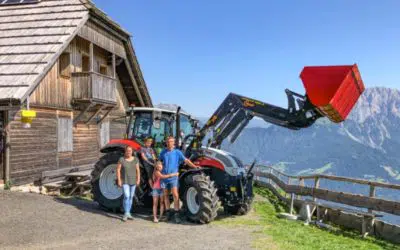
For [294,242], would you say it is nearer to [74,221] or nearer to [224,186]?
[224,186]

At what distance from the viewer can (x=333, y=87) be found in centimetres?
878

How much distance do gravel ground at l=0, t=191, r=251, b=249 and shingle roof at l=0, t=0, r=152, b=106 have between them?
4883mm

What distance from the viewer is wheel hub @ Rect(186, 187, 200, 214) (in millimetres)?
9836

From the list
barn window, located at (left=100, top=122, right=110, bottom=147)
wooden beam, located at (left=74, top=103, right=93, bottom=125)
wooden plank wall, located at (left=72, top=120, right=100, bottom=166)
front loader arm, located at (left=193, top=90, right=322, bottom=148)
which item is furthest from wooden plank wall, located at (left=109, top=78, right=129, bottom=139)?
front loader arm, located at (left=193, top=90, right=322, bottom=148)

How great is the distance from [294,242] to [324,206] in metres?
3.30

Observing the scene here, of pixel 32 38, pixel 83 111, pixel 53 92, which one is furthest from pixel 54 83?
pixel 83 111

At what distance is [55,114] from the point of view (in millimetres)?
17312

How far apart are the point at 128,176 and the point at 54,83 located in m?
9.04

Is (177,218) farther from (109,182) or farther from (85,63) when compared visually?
(85,63)

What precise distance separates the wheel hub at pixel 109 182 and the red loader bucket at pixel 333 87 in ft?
17.7

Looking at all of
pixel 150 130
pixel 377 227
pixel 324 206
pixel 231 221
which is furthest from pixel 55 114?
pixel 377 227

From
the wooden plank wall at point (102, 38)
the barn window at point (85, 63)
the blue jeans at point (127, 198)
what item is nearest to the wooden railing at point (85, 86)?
the wooden plank wall at point (102, 38)

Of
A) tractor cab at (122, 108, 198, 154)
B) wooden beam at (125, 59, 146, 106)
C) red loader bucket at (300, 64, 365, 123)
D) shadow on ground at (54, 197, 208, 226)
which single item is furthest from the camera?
wooden beam at (125, 59, 146, 106)

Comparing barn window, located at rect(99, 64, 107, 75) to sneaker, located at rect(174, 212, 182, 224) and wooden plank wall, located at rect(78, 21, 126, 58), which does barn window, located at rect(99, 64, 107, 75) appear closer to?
wooden plank wall, located at rect(78, 21, 126, 58)
